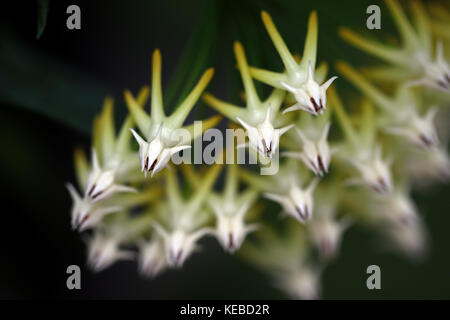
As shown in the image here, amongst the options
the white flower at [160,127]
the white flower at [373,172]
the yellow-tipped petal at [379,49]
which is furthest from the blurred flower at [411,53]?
the white flower at [160,127]

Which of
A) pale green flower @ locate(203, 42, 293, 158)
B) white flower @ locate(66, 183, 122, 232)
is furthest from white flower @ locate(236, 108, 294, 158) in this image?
white flower @ locate(66, 183, 122, 232)

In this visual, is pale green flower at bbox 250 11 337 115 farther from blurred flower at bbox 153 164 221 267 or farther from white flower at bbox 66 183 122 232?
white flower at bbox 66 183 122 232

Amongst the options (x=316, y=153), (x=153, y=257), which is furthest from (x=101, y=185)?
(x=316, y=153)

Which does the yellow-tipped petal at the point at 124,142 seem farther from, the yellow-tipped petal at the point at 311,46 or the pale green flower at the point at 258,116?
the yellow-tipped petal at the point at 311,46

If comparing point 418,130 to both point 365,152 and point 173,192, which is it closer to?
point 365,152

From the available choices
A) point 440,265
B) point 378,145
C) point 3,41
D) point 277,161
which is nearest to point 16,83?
point 3,41

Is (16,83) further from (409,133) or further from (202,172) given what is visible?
(409,133)
